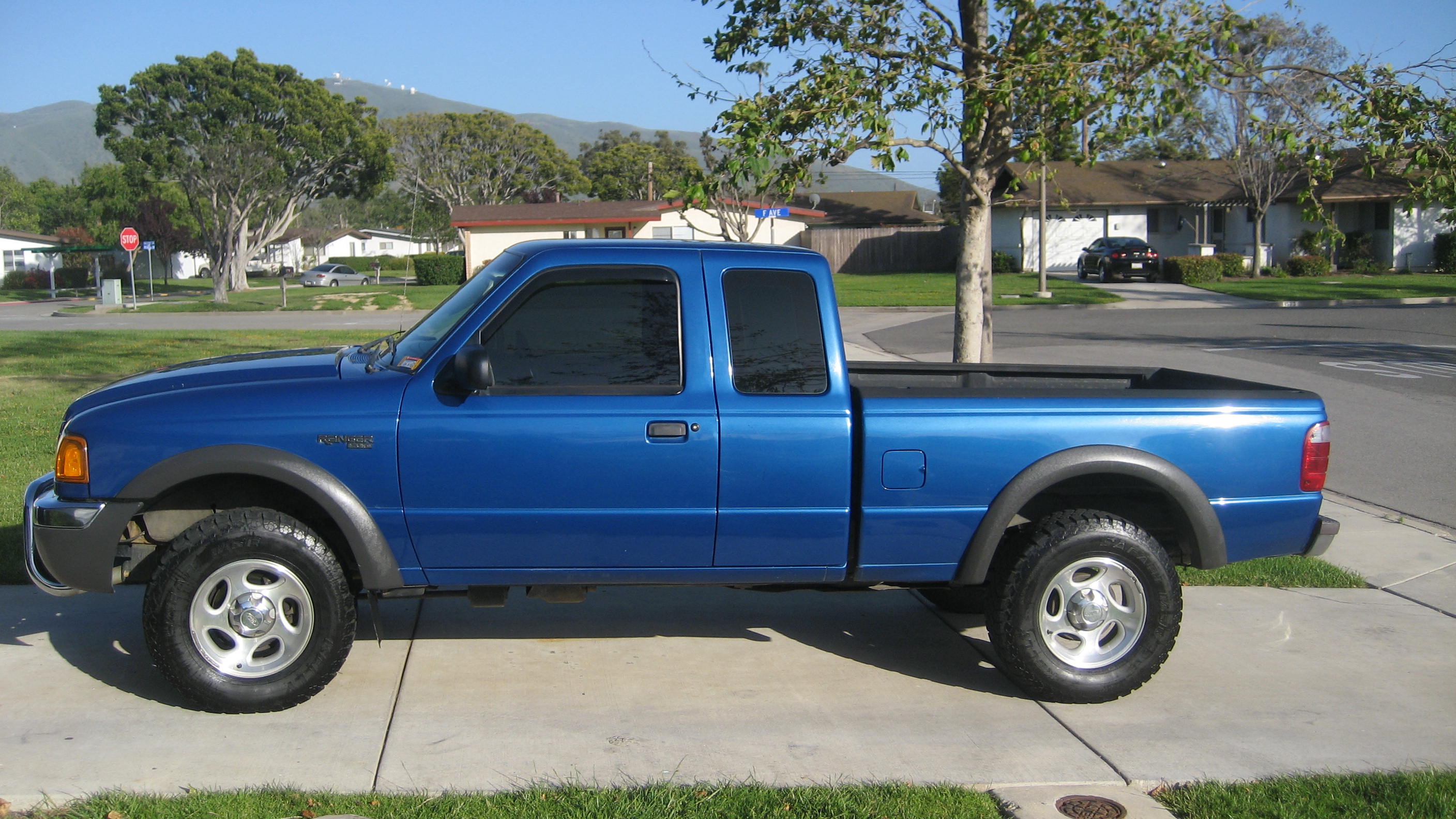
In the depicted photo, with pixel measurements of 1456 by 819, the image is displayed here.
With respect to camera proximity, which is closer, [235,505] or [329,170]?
[235,505]

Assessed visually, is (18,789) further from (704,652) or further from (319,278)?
(319,278)

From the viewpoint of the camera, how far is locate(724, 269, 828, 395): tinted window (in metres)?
4.73

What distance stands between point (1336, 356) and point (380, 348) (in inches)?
692

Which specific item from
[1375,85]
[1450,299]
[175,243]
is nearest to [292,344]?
[1375,85]

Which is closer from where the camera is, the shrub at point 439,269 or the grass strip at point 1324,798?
the grass strip at point 1324,798

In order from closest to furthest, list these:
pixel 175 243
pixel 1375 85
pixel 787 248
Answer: pixel 787 248 → pixel 1375 85 → pixel 175 243

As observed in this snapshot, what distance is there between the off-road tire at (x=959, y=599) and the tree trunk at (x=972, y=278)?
2.91 meters

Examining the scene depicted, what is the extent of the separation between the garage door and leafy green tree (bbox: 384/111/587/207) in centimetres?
3724

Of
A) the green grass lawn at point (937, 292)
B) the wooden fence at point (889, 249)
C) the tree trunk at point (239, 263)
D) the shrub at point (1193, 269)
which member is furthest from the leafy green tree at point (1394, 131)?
the tree trunk at point (239, 263)

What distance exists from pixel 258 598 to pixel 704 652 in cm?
203

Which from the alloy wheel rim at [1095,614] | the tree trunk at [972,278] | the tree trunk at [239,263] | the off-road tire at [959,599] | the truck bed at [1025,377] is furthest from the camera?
the tree trunk at [239,263]

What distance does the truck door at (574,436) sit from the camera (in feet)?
14.9

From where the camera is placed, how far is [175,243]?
211 ft

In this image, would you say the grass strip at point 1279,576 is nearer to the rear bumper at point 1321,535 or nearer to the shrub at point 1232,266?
the rear bumper at point 1321,535
